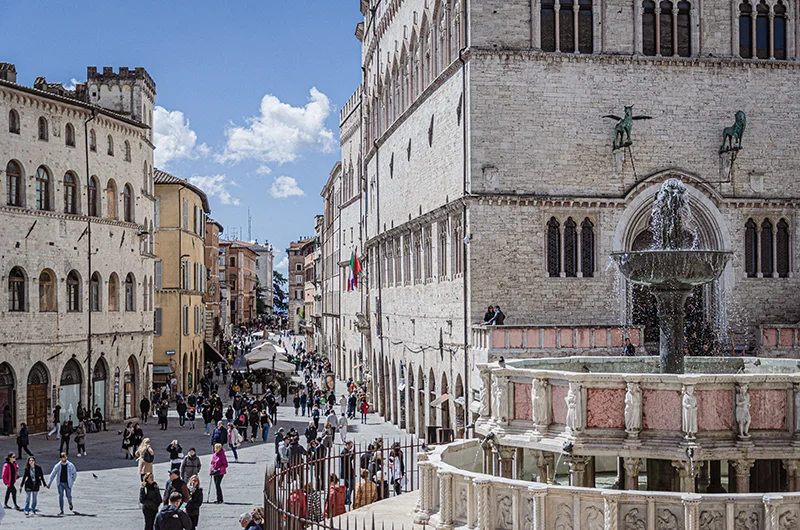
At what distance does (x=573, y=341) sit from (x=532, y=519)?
15.7 metres

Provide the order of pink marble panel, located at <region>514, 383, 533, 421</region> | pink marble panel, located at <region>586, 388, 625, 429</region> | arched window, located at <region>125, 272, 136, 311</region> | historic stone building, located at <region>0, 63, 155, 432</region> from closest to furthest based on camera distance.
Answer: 1. pink marble panel, located at <region>586, 388, 625, 429</region>
2. pink marble panel, located at <region>514, 383, 533, 421</region>
3. historic stone building, located at <region>0, 63, 155, 432</region>
4. arched window, located at <region>125, 272, 136, 311</region>

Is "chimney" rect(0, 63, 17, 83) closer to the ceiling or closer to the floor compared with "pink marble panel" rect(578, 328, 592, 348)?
closer to the ceiling

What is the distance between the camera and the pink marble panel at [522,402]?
1535 centimetres

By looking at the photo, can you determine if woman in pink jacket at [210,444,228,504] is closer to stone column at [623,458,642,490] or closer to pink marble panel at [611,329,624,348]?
pink marble panel at [611,329,624,348]

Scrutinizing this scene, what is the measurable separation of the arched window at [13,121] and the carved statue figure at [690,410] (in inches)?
1159

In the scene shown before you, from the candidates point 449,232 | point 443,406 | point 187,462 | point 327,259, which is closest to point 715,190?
point 449,232

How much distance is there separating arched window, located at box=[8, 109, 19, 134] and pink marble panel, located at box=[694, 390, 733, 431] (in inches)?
1161

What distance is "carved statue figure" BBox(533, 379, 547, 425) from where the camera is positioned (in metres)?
14.9

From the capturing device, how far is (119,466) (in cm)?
3036

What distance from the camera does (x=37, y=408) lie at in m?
38.1

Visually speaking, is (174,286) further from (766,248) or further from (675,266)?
(675,266)

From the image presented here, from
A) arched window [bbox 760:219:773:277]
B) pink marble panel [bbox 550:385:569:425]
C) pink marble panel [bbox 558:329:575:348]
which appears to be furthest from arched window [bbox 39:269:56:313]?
pink marble panel [bbox 550:385:569:425]

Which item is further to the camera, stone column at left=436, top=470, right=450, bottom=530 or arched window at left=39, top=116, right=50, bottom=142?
arched window at left=39, top=116, right=50, bottom=142

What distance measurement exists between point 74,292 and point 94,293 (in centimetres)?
126
